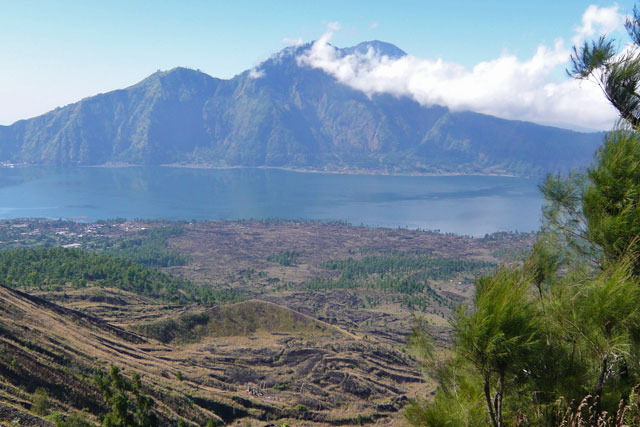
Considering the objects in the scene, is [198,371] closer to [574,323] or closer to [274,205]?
[574,323]

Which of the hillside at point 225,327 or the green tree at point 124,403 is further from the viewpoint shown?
the hillside at point 225,327

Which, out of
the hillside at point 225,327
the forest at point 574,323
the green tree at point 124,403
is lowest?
the hillside at point 225,327

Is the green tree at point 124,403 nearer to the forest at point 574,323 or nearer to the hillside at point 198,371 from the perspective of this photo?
the hillside at point 198,371

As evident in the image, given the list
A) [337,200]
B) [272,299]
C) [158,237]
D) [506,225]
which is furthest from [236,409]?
[337,200]

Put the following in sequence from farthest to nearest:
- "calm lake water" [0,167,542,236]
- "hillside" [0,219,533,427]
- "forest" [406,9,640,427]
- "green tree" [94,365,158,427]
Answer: "calm lake water" [0,167,542,236] < "hillside" [0,219,533,427] < "green tree" [94,365,158,427] < "forest" [406,9,640,427]

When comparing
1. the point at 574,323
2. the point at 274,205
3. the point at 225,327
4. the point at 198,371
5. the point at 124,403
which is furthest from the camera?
the point at 274,205

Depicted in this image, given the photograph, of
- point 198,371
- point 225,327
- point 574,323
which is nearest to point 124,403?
point 198,371

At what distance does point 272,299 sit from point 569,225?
61019 mm

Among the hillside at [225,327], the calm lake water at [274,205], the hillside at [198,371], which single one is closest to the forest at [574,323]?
the hillside at [225,327]

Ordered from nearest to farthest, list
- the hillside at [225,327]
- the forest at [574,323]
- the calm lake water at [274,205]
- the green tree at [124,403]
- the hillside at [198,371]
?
the forest at [574,323]
the green tree at [124,403]
the hillside at [198,371]
the hillside at [225,327]
the calm lake water at [274,205]

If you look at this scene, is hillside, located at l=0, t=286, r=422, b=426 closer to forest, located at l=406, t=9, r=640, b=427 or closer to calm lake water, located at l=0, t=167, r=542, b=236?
forest, located at l=406, t=9, r=640, b=427

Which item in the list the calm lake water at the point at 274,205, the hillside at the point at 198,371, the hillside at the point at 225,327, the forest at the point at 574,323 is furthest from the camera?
the calm lake water at the point at 274,205

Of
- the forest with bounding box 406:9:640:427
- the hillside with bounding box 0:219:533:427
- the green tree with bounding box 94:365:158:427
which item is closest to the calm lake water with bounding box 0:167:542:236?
the hillside with bounding box 0:219:533:427

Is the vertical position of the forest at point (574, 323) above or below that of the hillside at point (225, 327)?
above
